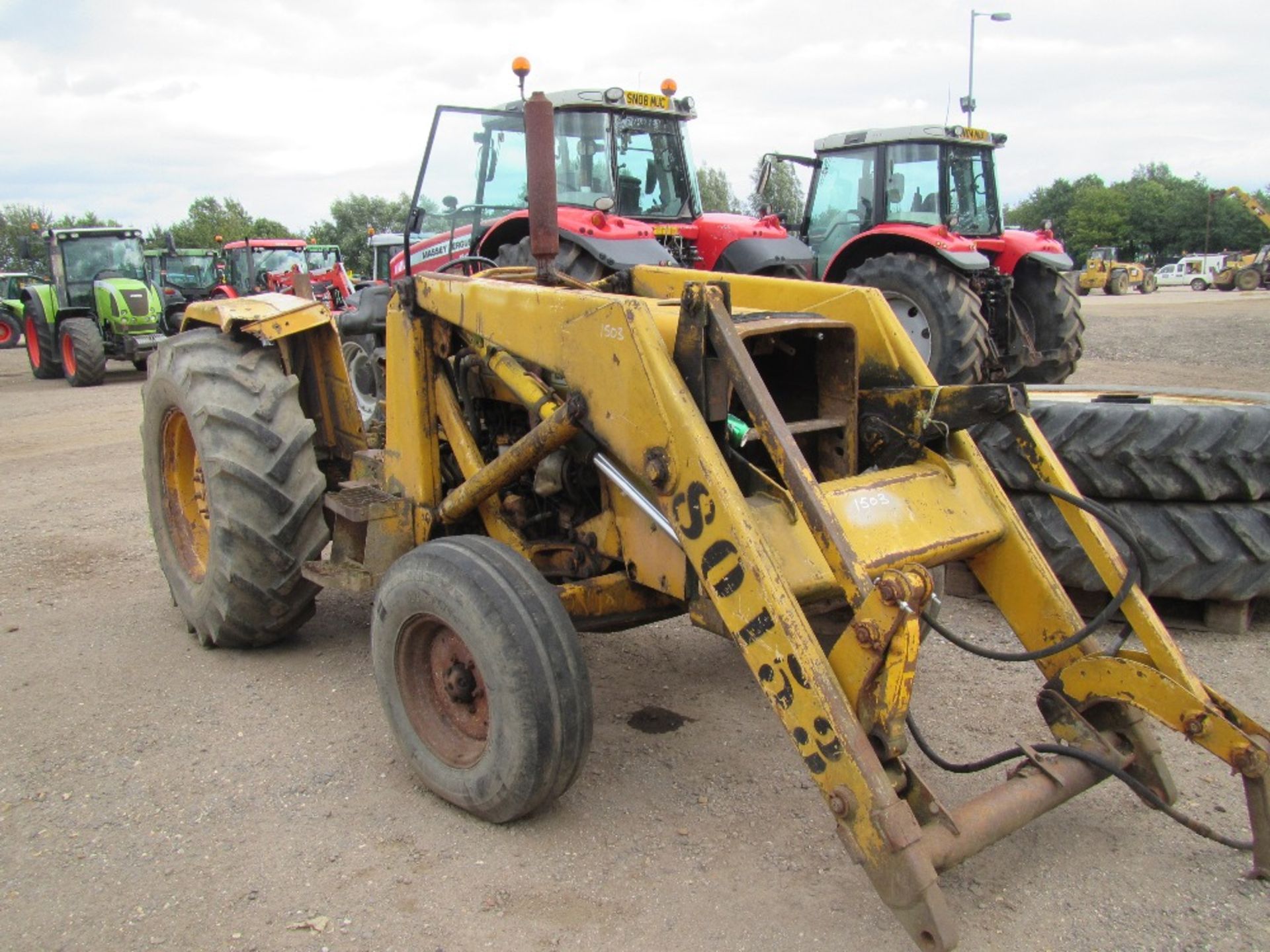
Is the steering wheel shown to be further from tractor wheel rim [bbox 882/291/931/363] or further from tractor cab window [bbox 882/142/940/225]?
tractor cab window [bbox 882/142/940/225]


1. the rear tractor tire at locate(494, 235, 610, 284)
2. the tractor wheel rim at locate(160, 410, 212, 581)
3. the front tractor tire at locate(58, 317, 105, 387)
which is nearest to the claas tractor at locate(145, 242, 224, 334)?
the front tractor tire at locate(58, 317, 105, 387)

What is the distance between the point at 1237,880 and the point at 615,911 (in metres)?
1.64

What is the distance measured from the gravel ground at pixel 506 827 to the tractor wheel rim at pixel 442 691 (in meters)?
0.19

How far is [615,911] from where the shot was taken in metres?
2.69

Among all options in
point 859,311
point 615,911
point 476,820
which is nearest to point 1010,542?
point 859,311

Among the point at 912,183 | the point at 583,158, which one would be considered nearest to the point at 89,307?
the point at 583,158

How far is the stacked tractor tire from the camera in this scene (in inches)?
171

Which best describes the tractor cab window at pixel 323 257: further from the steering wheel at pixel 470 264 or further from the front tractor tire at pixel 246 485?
the front tractor tire at pixel 246 485

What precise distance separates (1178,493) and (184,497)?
4450 millimetres

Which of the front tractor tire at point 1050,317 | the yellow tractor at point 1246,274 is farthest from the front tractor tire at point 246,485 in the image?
the yellow tractor at point 1246,274

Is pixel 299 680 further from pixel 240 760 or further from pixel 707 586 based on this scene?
pixel 707 586

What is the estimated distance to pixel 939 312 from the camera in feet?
28.1

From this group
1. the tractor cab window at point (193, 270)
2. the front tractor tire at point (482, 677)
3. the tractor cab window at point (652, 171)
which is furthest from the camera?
the tractor cab window at point (193, 270)

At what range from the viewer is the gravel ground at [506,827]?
263cm
